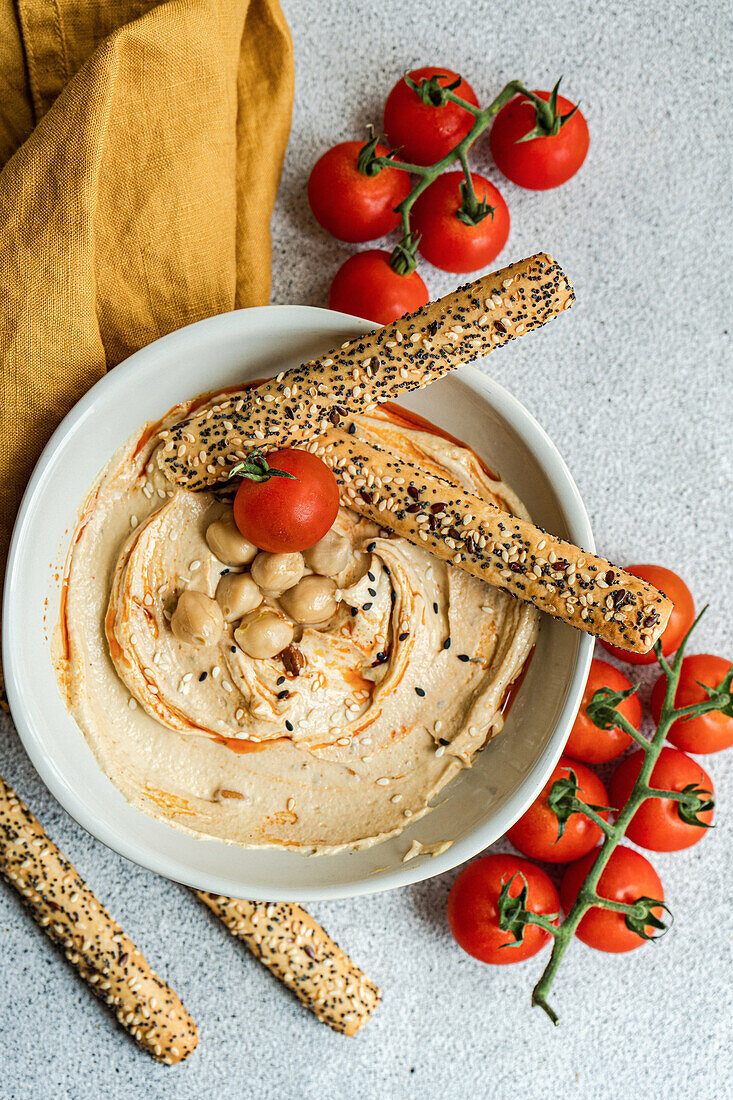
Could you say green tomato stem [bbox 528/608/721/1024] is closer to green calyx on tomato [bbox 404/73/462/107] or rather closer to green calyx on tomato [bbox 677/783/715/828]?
green calyx on tomato [bbox 677/783/715/828]

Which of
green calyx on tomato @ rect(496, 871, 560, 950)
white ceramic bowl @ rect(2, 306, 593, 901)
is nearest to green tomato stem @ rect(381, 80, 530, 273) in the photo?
white ceramic bowl @ rect(2, 306, 593, 901)

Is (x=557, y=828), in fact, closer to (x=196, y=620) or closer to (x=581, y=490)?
(x=581, y=490)

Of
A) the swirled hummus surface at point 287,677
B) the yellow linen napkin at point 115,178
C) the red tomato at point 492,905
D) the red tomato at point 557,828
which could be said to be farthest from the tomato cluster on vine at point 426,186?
the red tomato at point 492,905

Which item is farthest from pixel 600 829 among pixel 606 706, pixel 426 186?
pixel 426 186

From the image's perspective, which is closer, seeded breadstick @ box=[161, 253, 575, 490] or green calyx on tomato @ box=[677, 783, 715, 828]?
seeded breadstick @ box=[161, 253, 575, 490]

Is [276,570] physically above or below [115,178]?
below

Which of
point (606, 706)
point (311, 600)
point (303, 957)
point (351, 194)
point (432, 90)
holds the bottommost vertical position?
point (303, 957)
